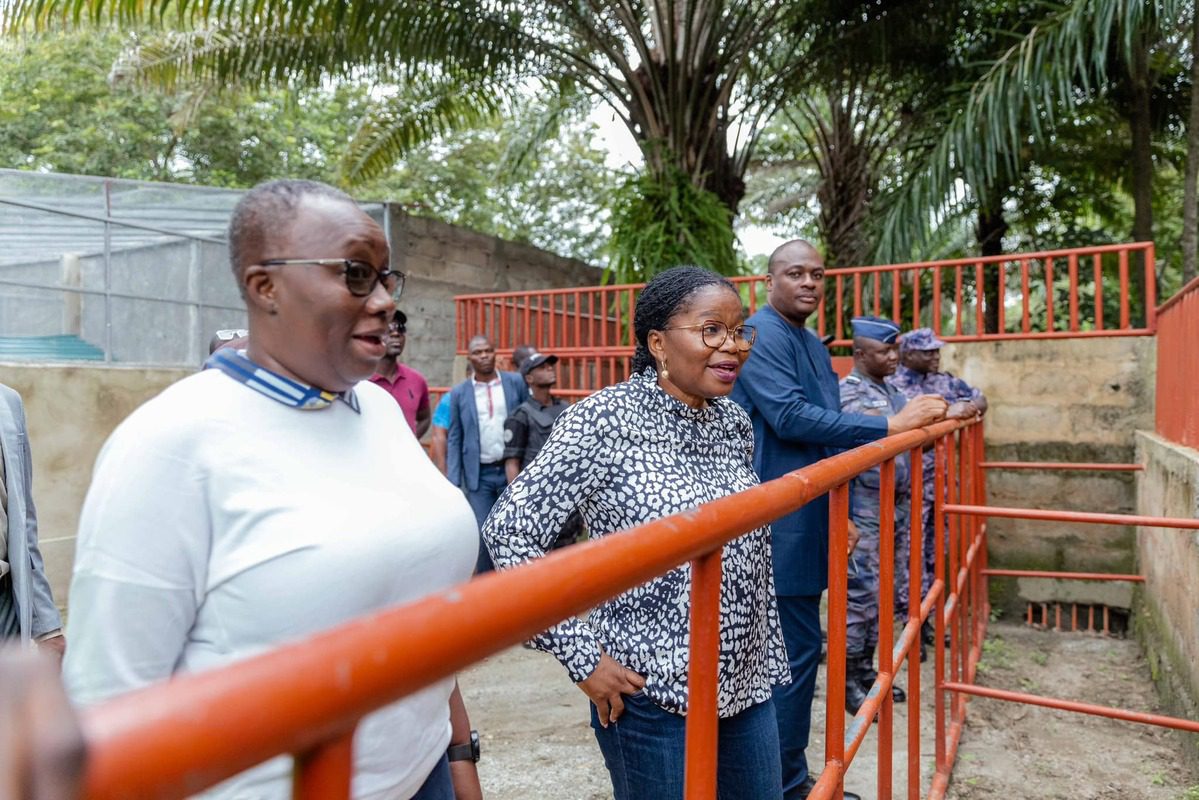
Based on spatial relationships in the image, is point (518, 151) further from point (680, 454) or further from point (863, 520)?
point (680, 454)

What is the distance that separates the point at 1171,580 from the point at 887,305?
18.7ft

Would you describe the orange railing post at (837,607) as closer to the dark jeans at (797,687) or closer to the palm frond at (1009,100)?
the dark jeans at (797,687)

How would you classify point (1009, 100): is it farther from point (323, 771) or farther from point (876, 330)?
point (323, 771)

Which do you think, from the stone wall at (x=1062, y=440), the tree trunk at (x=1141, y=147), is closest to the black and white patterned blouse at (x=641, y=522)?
the stone wall at (x=1062, y=440)

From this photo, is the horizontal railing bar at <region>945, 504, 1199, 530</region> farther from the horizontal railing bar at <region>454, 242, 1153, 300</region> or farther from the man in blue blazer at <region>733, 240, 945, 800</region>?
the horizontal railing bar at <region>454, 242, 1153, 300</region>

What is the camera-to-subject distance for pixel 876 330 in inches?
179

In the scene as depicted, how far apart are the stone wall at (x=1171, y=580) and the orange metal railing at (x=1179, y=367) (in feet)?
0.38

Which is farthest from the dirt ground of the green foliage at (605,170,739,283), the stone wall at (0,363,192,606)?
the green foliage at (605,170,739,283)

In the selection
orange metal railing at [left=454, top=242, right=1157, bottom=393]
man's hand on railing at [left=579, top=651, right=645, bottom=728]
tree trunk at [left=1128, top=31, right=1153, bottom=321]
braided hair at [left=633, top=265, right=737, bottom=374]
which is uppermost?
tree trunk at [left=1128, top=31, right=1153, bottom=321]

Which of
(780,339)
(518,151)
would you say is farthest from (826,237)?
(780,339)

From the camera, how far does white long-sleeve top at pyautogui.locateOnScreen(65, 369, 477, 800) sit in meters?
1.06

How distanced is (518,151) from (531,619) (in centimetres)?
1309

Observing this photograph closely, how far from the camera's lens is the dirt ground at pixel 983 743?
11.7ft

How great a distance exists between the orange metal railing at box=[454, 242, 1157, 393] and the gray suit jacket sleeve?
5.47 metres
